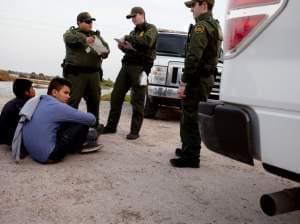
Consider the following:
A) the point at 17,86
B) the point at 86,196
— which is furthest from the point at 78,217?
the point at 17,86

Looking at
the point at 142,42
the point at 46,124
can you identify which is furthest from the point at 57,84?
the point at 142,42

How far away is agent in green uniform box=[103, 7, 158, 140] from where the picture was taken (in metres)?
6.03

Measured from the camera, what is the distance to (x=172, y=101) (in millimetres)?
9180

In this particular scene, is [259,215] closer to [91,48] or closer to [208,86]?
[208,86]

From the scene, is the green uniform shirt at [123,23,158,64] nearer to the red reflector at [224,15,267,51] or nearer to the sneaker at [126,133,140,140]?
the sneaker at [126,133,140,140]

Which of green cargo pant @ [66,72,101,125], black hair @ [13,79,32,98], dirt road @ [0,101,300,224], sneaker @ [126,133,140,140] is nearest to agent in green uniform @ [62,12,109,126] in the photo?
green cargo pant @ [66,72,101,125]

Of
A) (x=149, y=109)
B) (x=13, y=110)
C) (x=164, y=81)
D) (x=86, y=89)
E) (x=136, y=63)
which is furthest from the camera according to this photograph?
(x=149, y=109)

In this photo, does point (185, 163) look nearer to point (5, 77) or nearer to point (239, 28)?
point (239, 28)

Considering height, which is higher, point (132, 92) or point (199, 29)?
point (199, 29)

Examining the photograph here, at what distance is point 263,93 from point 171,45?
7.72 metres

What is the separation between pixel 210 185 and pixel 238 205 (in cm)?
57

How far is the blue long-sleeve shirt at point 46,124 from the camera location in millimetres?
4359

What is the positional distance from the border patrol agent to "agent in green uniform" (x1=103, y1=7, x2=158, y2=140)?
60.2 inches

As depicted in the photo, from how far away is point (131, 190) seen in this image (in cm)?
378
